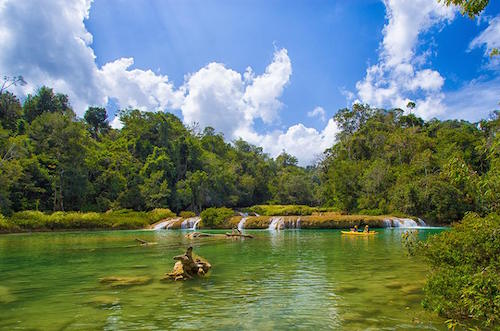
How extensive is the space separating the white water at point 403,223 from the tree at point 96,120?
5806 centimetres

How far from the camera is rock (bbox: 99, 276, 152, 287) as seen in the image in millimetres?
9953

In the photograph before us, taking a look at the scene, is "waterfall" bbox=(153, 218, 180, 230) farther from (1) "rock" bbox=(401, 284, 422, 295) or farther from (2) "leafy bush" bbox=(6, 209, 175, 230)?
(1) "rock" bbox=(401, 284, 422, 295)

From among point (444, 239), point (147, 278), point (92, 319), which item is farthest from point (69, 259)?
point (444, 239)

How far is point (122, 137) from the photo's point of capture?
5972 centimetres

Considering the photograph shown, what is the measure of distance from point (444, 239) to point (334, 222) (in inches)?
1152

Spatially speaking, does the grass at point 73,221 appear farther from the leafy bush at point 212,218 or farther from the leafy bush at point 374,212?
the leafy bush at point 374,212

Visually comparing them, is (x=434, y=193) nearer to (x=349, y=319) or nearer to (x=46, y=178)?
(x=349, y=319)

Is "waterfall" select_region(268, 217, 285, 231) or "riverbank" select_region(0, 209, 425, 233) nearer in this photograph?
"riverbank" select_region(0, 209, 425, 233)

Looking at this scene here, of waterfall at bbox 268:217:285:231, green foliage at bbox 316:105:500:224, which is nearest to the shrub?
waterfall at bbox 268:217:285:231

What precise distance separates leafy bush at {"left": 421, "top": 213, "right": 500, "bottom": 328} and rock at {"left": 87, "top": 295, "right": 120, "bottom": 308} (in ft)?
21.7

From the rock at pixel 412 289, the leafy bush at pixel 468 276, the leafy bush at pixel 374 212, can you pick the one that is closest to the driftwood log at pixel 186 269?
the rock at pixel 412 289

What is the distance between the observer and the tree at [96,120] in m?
70.8

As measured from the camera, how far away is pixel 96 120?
235 feet

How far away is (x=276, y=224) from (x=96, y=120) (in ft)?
167
